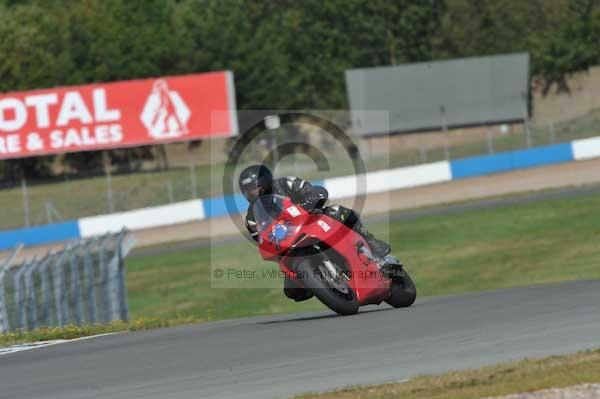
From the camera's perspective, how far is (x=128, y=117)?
135 ft

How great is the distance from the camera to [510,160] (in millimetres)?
38188

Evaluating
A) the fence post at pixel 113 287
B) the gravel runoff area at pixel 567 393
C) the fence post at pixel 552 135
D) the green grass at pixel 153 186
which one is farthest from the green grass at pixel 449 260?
the gravel runoff area at pixel 567 393

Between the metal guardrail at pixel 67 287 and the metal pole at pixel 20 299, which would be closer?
the metal pole at pixel 20 299

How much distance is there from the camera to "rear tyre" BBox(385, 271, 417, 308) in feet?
41.5

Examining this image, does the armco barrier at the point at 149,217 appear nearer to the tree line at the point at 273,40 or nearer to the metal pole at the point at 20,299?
the tree line at the point at 273,40

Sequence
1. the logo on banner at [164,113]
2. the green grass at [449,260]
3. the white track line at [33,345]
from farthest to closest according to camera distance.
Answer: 1. the logo on banner at [164,113]
2. the green grass at [449,260]
3. the white track line at [33,345]

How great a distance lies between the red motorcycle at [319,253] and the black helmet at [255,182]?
0.33 ft

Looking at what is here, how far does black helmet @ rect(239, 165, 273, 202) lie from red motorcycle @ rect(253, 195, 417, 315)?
3.9 inches

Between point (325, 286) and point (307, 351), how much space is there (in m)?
2.03

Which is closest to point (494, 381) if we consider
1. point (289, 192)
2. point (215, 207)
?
point (289, 192)

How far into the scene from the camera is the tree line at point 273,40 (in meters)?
58.1

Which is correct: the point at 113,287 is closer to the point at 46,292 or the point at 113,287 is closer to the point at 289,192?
the point at 46,292

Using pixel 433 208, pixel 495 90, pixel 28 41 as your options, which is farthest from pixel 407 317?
pixel 28 41

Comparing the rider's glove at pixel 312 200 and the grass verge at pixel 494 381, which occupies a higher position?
the rider's glove at pixel 312 200
